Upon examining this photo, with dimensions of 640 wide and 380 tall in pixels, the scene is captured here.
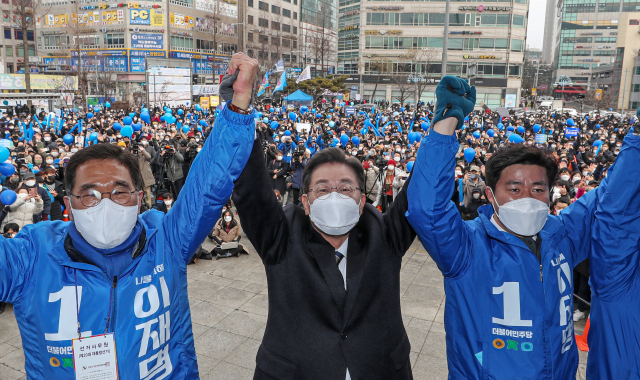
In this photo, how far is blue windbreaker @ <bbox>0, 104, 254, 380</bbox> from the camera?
189 centimetres

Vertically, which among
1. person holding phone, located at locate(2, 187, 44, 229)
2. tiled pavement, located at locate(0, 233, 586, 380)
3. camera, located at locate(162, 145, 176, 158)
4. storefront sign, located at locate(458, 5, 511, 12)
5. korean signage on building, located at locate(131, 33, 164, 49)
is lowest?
tiled pavement, located at locate(0, 233, 586, 380)

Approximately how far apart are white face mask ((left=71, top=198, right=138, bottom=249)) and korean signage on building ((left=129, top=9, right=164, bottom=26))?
54.4m

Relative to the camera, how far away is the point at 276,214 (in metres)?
2.19

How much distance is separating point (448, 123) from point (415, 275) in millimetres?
5941

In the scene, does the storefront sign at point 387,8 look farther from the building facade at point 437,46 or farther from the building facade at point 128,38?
the building facade at point 128,38

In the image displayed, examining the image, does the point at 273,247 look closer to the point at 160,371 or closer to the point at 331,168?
the point at 331,168

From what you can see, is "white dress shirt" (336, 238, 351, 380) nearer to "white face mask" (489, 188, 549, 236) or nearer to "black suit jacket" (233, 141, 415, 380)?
"black suit jacket" (233, 141, 415, 380)

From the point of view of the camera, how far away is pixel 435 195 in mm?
1979

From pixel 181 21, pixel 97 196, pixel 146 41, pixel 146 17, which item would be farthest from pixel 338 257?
pixel 181 21

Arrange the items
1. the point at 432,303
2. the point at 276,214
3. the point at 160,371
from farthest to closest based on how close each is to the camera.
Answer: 1. the point at 432,303
2. the point at 276,214
3. the point at 160,371

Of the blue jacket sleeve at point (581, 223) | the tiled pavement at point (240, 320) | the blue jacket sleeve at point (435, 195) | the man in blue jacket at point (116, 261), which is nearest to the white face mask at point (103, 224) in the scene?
the man in blue jacket at point (116, 261)

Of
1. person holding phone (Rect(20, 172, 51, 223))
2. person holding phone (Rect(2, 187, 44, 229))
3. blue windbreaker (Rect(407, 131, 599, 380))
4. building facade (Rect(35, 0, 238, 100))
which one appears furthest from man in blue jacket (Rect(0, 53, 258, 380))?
building facade (Rect(35, 0, 238, 100))

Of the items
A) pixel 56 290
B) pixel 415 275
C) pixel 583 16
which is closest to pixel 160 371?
pixel 56 290

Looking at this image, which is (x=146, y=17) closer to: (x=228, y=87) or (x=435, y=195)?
(x=228, y=87)
